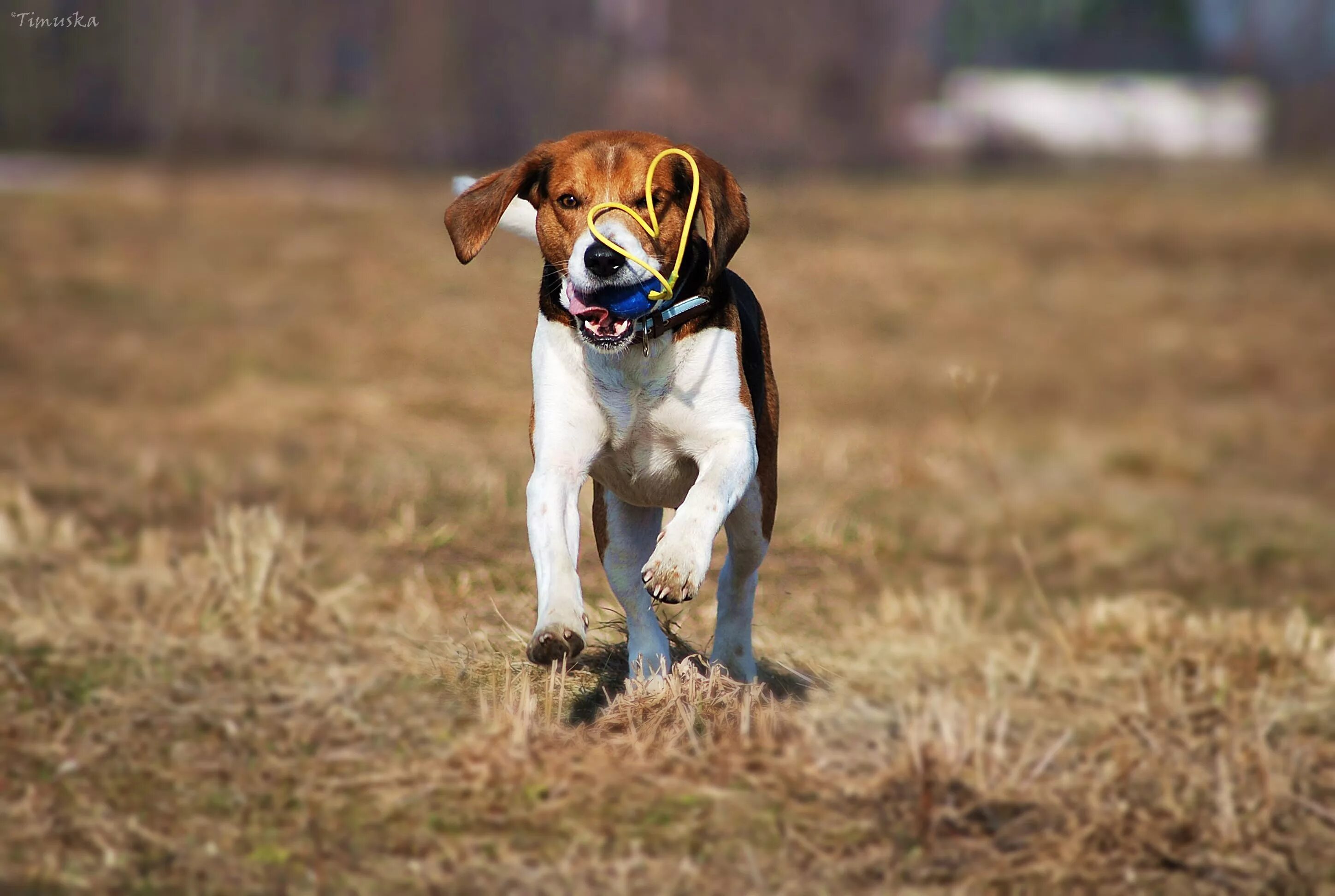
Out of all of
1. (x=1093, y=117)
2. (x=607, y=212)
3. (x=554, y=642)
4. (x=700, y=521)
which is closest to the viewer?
(x=554, y=642)

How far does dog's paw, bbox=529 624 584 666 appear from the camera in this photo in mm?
4348

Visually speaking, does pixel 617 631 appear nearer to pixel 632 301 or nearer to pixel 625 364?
pixel 625 364

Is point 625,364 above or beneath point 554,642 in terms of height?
above

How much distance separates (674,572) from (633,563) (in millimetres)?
920

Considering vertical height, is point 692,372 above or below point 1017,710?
above

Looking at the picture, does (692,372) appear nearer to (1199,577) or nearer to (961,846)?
(961,846)

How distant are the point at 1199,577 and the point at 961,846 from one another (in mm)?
4634

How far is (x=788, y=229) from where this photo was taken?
18.6m

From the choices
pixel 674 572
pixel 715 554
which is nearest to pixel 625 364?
pixel 674 572

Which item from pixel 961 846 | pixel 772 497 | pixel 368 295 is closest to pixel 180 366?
pixel 368 295

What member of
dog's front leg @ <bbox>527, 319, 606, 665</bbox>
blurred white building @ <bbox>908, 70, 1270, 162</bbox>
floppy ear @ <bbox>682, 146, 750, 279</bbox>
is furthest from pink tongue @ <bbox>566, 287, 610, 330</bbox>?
blurred white building @ <bbox>908, 70, 1270, 162</bbox>

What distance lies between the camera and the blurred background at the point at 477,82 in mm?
32844

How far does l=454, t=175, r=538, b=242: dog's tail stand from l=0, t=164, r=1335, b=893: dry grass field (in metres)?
1.31

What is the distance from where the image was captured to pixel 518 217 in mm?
5203
